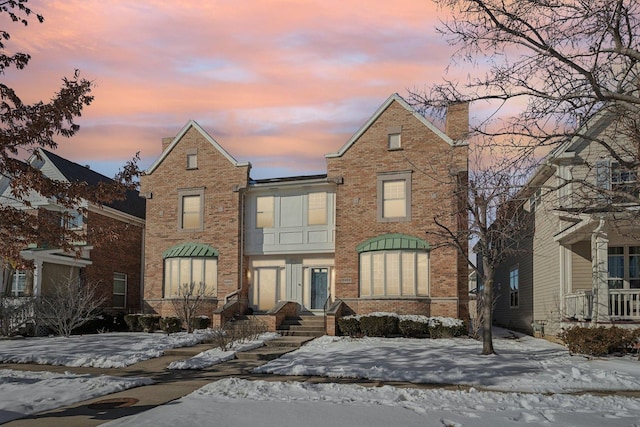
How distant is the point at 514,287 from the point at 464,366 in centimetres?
1697

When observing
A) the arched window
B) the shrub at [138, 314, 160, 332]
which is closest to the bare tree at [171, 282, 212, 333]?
the shrub at [138, 314, 160, 332]

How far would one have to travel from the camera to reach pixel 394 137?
24406 mm

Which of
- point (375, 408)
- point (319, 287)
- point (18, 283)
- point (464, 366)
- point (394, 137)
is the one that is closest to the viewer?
point (375, 408)

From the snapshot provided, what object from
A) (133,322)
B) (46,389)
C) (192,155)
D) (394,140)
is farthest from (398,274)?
(46,389)

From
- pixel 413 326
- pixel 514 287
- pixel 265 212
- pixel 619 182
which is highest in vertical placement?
pixel 265 212

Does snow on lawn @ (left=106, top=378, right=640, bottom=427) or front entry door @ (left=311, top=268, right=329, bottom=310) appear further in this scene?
front entry door @ (left=311, top=268, right=329, bottom=310)

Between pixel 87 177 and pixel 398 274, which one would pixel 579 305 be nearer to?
pixel 398 274

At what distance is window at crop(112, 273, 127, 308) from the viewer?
30.9 metres

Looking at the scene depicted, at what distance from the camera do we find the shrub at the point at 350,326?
21.5 metres

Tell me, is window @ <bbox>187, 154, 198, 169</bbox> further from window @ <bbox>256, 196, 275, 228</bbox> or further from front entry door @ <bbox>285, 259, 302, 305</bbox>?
front entry door @ <bbox>285, 259, 302, 305</bbox>

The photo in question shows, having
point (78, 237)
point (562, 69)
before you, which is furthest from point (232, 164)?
point (562, 69)

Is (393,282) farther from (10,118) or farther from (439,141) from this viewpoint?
(10,118)

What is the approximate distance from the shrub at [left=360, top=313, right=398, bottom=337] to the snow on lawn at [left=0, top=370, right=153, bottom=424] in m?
10.1

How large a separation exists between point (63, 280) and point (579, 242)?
73.8 ft
